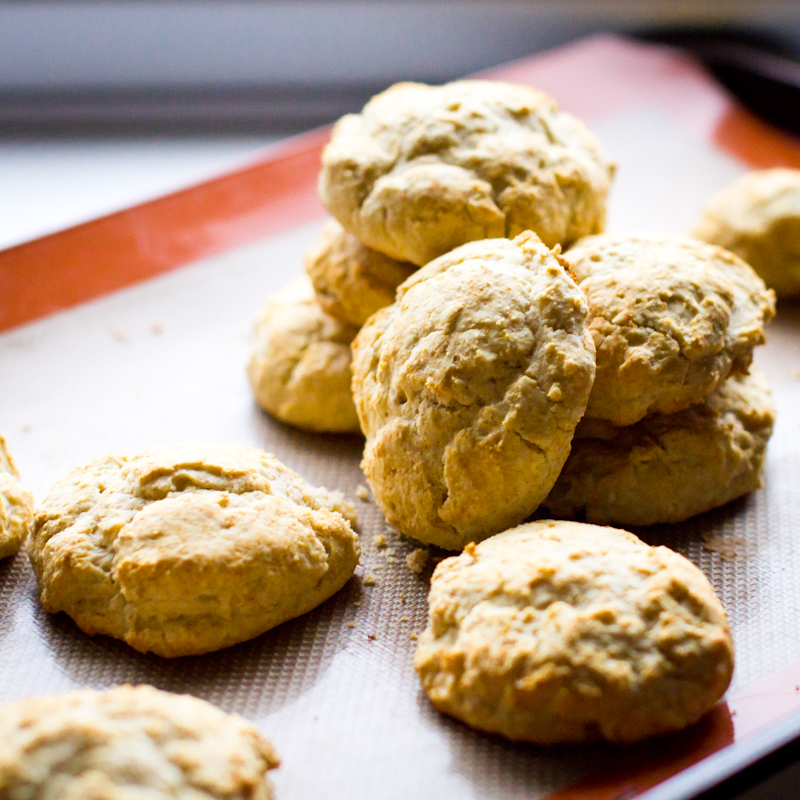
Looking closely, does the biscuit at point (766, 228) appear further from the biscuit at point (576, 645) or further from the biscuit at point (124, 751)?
the biscuit at point (124, 751)

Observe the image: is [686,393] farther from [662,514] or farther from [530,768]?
[530,768]

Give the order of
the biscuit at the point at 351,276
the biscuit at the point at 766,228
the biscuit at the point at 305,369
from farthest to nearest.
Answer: the biscuit at the point at 766,228
the biscuit at the point at 305,369
the biscuit at the point at 351,276

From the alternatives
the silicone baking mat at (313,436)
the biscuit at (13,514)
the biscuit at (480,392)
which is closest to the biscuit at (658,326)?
the biscuit at (480,392)

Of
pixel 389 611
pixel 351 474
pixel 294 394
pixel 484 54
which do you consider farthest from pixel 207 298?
pixel 484 54

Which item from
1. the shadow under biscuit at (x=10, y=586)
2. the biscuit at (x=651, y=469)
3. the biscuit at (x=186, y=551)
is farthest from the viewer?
the biscuit at (x=651, y=469)

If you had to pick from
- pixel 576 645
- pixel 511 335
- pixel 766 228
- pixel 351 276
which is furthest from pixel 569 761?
pixel 766 228

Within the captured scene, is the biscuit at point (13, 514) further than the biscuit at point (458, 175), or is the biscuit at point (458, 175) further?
the biscuit at point (458, 175)

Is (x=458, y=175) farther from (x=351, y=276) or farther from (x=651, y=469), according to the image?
(x=651, y=469)
